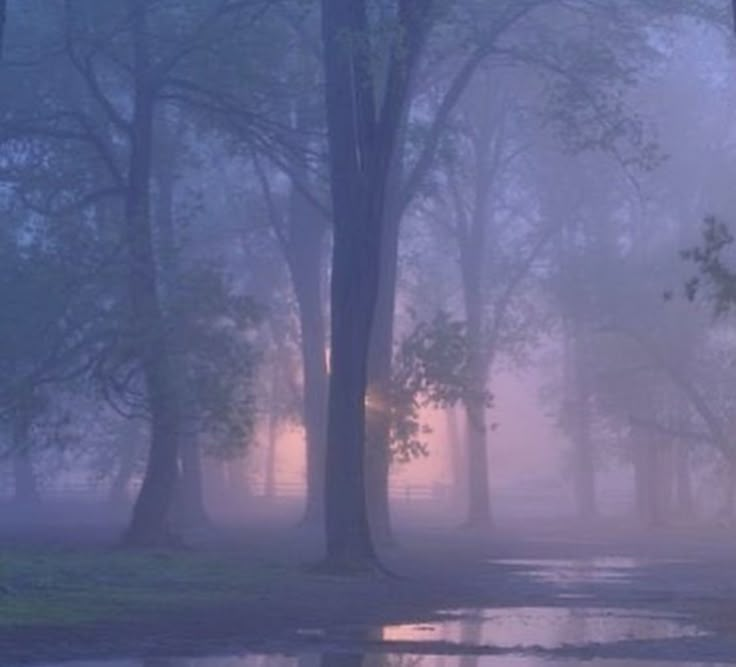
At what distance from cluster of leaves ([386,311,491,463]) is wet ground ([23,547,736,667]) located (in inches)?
262

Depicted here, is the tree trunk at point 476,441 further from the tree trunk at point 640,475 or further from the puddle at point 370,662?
the puddle at point 370,662

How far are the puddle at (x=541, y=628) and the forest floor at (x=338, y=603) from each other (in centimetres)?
3

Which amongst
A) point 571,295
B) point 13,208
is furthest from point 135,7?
point 571,295

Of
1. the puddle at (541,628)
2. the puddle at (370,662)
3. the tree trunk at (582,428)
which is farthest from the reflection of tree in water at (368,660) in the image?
the tree trunk at (582,428)

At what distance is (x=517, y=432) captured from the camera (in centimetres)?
13962

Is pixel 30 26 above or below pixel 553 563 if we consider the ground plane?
above

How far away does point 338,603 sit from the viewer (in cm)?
3072

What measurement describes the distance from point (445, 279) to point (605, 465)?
11001 millimetres

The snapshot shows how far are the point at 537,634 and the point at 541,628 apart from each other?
3.47ft

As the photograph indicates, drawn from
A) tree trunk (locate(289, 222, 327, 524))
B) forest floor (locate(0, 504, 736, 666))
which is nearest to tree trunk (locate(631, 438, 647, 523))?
tree trunk (locate(289, 222, 327, 524))

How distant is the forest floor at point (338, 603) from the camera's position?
78.6ft

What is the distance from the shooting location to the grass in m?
26.3

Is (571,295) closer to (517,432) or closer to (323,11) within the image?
(323,11)

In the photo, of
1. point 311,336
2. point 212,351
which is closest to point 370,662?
point 212,351
